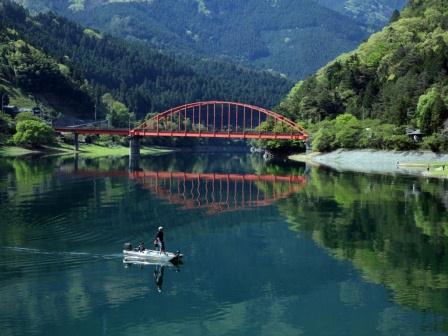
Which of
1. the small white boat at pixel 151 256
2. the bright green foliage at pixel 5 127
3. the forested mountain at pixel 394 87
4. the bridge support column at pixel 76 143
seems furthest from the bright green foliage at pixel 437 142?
the bright green foliage at pixel 5 127

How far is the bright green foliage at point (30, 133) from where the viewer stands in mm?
161000

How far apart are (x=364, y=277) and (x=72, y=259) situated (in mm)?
18603

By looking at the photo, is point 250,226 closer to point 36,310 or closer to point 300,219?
point 300,219

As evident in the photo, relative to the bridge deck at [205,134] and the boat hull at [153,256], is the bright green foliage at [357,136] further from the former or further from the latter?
the boat hull at [153,256]

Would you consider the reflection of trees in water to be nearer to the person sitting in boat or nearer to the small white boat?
the small white boat

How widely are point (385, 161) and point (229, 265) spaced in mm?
92874

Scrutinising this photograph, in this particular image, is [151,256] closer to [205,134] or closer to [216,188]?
[216,188]

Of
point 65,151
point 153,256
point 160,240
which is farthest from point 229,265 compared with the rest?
point 65,151

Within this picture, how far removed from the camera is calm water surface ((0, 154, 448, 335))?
111ft

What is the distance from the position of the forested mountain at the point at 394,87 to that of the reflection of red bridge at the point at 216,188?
119 feet

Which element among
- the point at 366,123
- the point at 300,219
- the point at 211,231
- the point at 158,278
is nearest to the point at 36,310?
the point at 158,278

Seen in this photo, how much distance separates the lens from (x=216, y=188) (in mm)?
95625

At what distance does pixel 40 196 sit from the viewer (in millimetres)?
76375

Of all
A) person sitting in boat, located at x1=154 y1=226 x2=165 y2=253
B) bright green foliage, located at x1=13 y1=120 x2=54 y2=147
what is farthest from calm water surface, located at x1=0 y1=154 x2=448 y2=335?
bright green foliage, located at x1=13 y1=120 x2=54 y2=147
